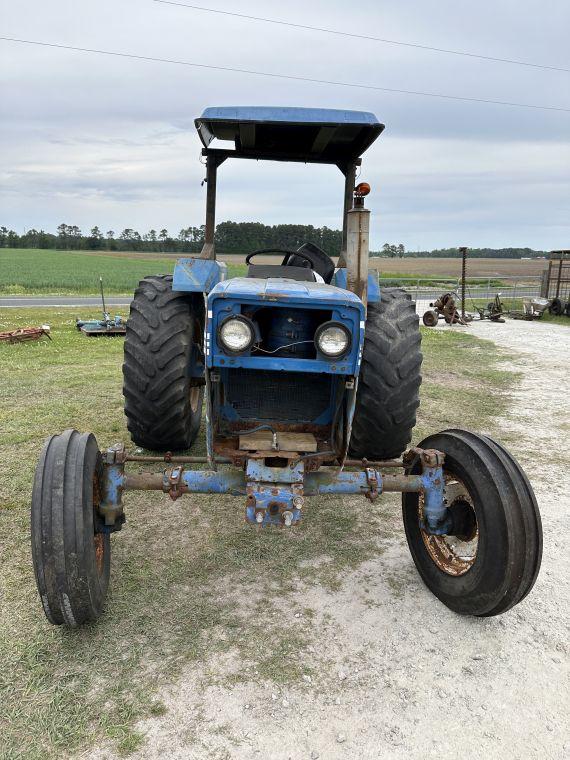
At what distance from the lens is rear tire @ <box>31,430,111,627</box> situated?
8.16 feet

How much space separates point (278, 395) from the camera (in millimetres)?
3352

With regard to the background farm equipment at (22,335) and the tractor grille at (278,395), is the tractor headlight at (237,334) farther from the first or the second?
the background farm equipment at (22,335)

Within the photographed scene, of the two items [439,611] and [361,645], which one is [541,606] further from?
[361,645]

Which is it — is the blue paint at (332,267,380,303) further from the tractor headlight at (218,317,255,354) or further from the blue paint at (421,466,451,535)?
the tractor headlight at (218,317,255,354)

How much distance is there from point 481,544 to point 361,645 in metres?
0.74

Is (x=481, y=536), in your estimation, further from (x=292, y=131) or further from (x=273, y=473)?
(x=292, y=131)

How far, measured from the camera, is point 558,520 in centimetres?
400

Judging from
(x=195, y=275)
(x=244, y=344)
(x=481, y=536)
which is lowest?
(x=481, y=536)

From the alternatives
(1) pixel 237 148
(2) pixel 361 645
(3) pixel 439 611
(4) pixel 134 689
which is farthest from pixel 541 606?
(1) pixel 237 148

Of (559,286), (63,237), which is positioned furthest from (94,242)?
(559,286)

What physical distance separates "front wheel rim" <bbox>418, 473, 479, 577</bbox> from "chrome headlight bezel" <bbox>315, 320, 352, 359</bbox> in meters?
0.97

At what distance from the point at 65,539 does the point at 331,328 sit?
→ 4.92 feet

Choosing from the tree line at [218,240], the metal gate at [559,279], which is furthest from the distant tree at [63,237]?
the metal gate at [559,279]

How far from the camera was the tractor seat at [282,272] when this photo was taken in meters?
4.15
